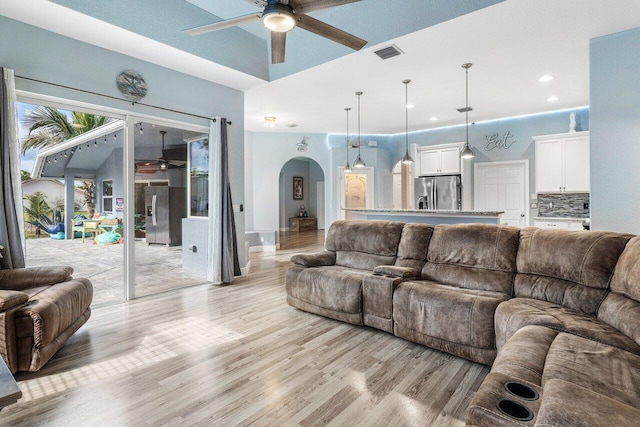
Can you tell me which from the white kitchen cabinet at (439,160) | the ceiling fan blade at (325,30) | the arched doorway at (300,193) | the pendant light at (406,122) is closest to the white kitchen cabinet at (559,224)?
the white kitchen cabinet at (439,160)

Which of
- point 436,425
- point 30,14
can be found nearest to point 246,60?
point 30,14

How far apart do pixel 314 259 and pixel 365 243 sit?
620mm

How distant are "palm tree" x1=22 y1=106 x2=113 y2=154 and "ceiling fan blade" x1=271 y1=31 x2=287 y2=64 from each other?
8.16 ft

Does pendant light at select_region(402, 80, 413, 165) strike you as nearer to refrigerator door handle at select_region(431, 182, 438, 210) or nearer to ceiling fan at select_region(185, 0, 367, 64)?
refrigerator door handle at select_region(431, 182, 438, 210)

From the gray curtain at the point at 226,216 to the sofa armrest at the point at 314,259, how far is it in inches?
52.0

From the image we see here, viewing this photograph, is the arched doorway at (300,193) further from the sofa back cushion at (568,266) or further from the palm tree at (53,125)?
the sofa back cushion at (568,266)

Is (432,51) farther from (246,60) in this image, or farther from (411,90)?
(246,60)

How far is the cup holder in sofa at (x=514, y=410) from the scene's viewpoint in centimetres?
118

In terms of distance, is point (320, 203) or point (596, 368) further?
point (320, 203)

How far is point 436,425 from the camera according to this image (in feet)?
5.88

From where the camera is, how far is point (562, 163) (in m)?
6.05

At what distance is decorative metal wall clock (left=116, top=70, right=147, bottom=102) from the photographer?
150 inches

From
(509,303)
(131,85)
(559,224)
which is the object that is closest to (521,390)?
(509,303)

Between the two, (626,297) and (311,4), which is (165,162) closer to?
(311,4)
